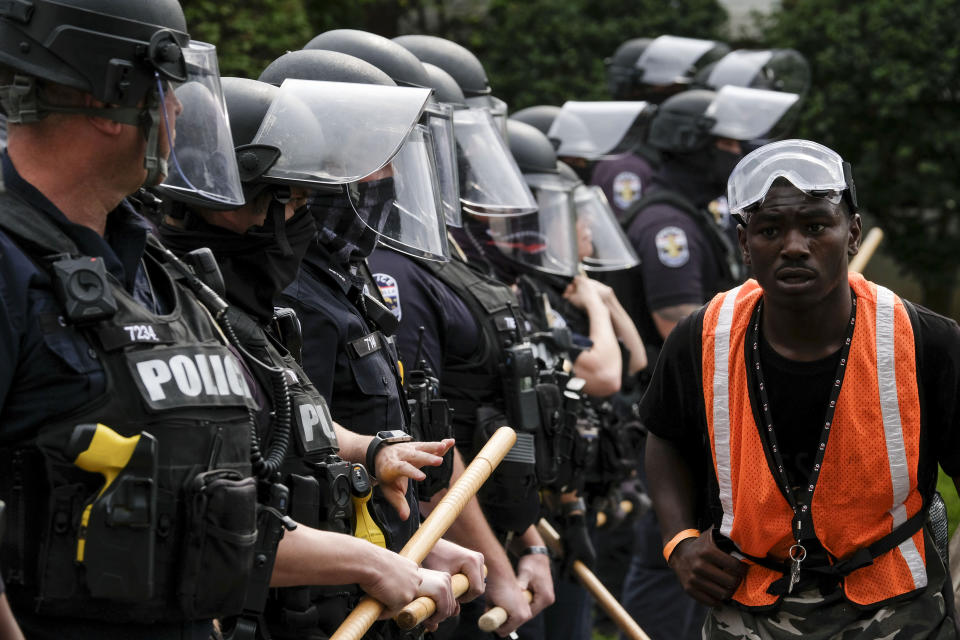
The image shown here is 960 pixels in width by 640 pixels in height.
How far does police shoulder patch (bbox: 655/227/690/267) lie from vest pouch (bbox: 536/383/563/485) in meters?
1.85

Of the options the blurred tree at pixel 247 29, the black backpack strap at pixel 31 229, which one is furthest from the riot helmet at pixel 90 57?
the blurred tree at pixel 247 29

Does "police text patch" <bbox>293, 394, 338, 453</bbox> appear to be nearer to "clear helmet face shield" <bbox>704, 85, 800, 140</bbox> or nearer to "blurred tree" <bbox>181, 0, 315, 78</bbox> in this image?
"clear helmet face shield" <bbox>704, 85, 800, 140</bbox>

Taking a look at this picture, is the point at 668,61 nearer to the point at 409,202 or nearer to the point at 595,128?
the point at 595,128

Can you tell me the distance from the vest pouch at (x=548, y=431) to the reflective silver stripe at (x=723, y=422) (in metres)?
1.17

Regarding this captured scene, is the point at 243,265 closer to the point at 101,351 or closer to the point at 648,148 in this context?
the point at 101,351

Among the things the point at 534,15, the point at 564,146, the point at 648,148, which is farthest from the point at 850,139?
the point at 564,146

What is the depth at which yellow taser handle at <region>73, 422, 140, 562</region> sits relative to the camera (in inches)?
82.6

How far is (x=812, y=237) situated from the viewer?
315 cm

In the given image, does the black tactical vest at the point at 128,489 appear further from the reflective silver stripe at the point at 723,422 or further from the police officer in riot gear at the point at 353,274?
the reflective silver stripe at the point at 723,422

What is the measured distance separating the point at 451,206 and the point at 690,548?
1.28m

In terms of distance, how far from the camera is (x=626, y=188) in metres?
8.02

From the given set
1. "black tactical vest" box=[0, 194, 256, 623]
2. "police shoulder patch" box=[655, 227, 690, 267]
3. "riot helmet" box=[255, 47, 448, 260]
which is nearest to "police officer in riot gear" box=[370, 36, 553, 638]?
"riot helmet" box=[255, 47, 448, 260]

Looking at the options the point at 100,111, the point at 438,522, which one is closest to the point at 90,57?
the point at 100,111

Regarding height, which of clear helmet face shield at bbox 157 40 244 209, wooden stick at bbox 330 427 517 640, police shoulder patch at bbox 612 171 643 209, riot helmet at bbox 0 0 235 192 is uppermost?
riot helmet at bbox 0 0 235 192
